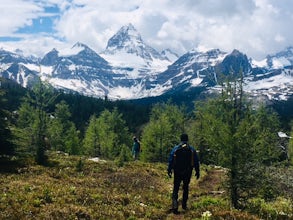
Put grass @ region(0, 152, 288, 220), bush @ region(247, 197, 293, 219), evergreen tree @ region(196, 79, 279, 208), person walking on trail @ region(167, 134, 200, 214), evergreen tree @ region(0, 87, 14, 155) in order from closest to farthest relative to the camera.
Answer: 1. grass @ region(0, 152, 288, 220)
2. bush @ region(247, 197, 293, 219)
3. person walking on trail @ region(167, 134, 200, 214)
4. evergreen tree @ region(196, 79, 279, 208)
5. evergreen tree @ region(0, 87, 14, 155)

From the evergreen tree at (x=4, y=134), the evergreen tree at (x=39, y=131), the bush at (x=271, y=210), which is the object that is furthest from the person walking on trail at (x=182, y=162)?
the evergreen tree at (x=4, y=134)

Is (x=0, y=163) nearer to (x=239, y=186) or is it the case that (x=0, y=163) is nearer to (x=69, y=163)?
(x=69, y=163)

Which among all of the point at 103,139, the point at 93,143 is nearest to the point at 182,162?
the point at 103,139

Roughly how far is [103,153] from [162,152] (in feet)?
69.9

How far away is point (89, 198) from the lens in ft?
56.3

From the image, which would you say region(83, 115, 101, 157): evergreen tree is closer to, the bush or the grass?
the grass

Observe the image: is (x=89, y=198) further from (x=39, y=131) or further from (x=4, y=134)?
(x=39, y=131)

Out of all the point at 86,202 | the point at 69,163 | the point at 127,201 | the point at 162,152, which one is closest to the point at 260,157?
the point at 127,201

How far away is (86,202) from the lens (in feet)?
54.0

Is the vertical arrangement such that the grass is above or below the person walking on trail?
below

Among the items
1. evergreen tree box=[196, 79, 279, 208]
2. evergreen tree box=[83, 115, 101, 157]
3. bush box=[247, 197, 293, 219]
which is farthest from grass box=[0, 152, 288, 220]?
evergreen tree box=[83, 115, 101, 157]

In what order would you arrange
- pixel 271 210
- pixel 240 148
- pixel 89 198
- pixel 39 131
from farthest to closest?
pixel 39 131 < pixel 240 148 < pixel 89 198 < pixel 271 210

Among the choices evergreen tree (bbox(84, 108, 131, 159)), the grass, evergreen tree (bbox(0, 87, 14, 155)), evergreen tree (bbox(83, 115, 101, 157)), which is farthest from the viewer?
evergreen tree (bbox(83, 115, 101, 157))

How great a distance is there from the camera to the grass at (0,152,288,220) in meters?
14.1
